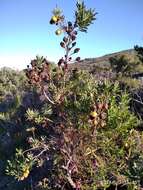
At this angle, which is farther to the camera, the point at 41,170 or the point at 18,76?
the point at 18,76

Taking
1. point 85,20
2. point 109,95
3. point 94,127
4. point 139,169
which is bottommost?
point 139,169

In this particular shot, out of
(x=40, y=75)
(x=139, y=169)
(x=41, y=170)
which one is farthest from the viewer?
(x=41, y=170)

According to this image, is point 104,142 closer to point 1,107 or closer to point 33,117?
point 33,117

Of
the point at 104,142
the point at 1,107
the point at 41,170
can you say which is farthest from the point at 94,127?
the point at 1,107

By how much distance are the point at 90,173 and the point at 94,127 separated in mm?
800

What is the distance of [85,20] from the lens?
Result: 4.99 meters

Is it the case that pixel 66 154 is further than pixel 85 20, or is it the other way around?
pixel 66 154

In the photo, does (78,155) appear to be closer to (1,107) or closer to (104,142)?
(104,142)

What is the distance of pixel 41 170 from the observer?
314 inches

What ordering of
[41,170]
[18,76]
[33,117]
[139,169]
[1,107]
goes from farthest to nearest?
[18,76]
[1,107]
[41,170]
[33,117]
[139,169]

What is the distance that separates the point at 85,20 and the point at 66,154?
171cm

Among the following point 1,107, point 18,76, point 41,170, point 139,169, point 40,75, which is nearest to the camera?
point 139,169

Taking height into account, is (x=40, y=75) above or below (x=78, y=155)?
above

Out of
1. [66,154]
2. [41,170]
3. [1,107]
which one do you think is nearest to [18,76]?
[1,107]
